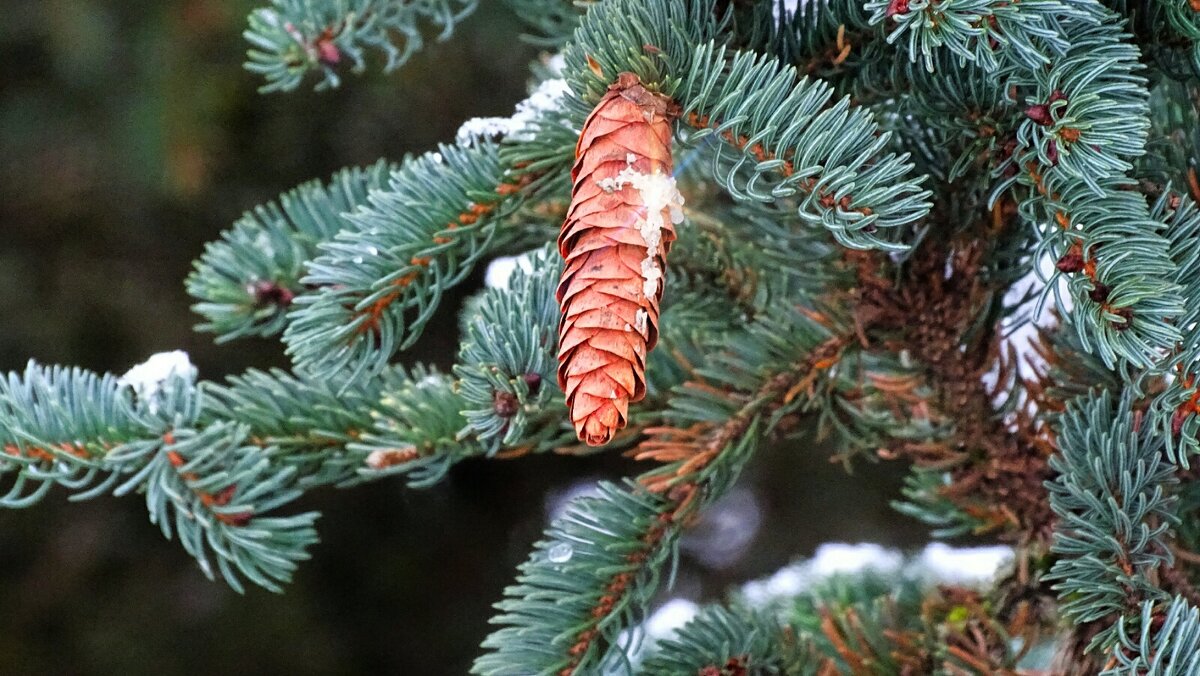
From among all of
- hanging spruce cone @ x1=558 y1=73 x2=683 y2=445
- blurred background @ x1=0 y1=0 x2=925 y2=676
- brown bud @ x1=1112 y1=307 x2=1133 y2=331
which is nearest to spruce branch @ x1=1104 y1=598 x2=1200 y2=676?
brown bud @ x1=1112 y1=307 x2=1133 y2=331

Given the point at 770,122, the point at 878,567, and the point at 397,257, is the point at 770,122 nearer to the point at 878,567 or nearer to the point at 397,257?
the point at 397,257

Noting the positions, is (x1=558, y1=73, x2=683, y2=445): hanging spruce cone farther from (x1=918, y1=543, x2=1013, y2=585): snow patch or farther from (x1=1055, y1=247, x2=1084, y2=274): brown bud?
(x1=918, y1=543, x2=1013, y2=585): snow patch

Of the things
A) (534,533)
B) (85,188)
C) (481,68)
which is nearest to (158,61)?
(85,188)

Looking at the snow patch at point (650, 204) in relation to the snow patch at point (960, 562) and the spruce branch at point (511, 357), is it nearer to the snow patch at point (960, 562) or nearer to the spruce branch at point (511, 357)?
the spruce branch at point (511, 357)

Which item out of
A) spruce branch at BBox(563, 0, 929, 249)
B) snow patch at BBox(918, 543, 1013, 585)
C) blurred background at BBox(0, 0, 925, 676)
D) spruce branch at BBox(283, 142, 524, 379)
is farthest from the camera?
blurred background at BBox(0, 0, 925, 676)

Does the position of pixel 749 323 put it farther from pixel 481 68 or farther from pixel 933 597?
pixel 481 68

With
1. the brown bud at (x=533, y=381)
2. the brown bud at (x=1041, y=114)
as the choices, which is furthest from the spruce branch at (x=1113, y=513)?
the brown bud at (x=533, y=381)

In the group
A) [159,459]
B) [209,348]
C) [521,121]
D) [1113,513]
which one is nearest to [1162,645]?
[1113,513]

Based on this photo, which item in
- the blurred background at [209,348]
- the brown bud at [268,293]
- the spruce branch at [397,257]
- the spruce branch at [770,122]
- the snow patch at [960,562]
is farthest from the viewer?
the blurred background at [209,348]

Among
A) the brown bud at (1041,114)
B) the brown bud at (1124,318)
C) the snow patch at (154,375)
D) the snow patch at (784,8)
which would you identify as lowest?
the brown bud at (1124,318)
